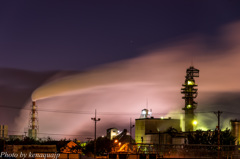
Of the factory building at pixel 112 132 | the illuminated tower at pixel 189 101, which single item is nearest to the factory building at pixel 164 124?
the illuminated tower at pixel 189 101

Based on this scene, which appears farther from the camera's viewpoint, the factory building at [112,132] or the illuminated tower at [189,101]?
the factory building at [112,132]

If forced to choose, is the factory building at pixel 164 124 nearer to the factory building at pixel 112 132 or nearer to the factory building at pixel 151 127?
the factory building at pixel 151 127

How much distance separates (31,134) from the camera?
140500mm

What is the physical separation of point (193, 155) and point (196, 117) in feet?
216

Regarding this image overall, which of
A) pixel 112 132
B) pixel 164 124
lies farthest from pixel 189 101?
pixel 112 132

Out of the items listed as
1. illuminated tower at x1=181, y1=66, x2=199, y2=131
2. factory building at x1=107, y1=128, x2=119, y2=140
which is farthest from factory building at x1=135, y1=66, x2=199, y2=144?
factory building at x1=107, y1=128, x2=119, y2=140

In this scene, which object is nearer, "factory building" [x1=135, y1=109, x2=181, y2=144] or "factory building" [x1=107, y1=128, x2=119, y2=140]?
"factory building" [x1=135, y1=109, x2=181, y2=144]

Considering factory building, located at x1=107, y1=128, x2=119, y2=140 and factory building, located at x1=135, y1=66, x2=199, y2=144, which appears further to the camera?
factory building, located at x1=107, y1=128, x2=119, y2=140

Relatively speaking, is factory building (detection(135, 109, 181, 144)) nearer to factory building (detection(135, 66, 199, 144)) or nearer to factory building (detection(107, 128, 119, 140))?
factory building (detection(135, 66, 199, 144))

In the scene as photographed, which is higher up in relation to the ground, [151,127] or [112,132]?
[151,127]

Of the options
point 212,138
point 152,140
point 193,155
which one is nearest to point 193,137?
point 212,138

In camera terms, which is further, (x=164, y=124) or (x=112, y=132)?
(x=112, y=132)

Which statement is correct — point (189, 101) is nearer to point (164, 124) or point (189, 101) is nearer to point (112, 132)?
point (164, 124)

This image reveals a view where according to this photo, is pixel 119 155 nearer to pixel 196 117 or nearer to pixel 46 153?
pixel 46 153
